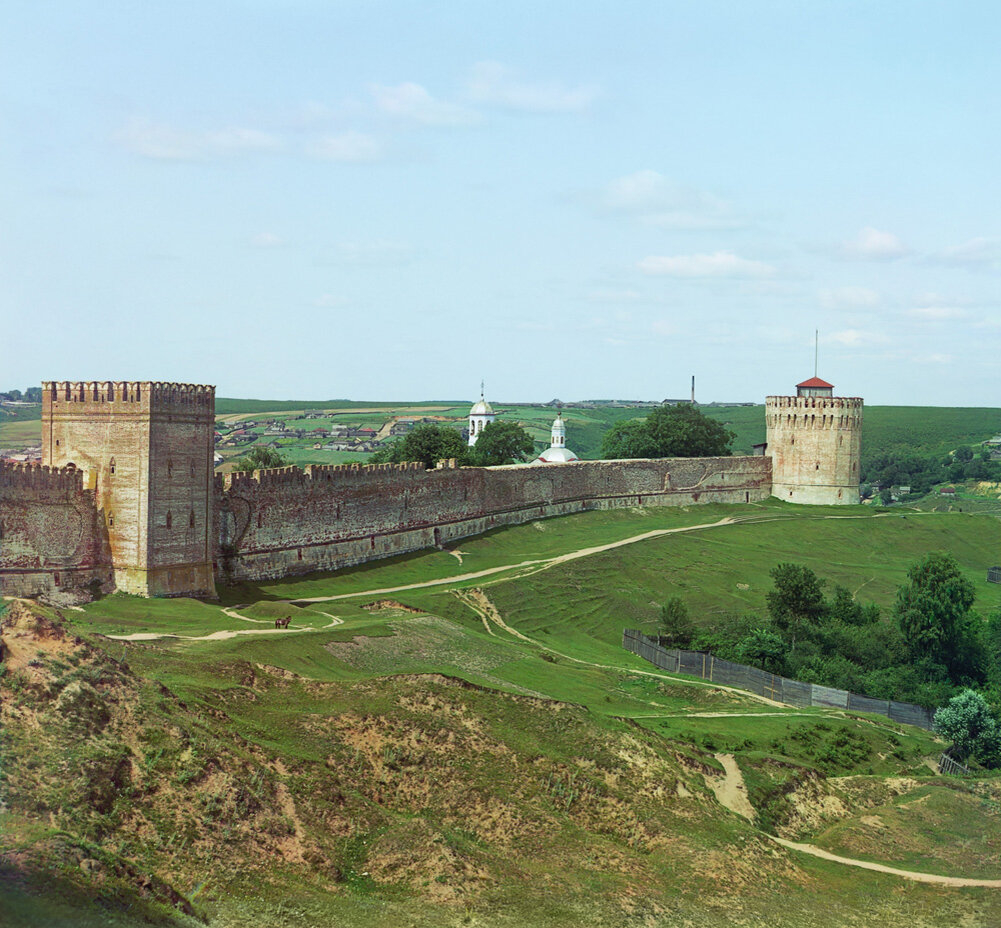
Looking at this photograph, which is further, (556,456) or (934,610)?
(556,456)

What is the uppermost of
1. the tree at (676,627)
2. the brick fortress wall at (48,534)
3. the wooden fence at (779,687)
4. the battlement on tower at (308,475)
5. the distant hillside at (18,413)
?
the distant hillside at (18,413)

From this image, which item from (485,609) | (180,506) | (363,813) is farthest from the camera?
(485,609)

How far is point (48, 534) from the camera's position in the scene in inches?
1417

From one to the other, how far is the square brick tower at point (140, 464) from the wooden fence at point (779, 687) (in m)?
17.0

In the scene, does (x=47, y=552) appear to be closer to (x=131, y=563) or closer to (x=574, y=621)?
(x=131, y=563)

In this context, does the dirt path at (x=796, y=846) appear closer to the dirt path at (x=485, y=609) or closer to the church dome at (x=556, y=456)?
the dirt path at (x=485, y=609)

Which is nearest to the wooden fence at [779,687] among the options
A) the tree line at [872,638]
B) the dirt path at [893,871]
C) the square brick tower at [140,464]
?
the tree line at [872,638]

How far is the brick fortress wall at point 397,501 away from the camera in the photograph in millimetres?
44375

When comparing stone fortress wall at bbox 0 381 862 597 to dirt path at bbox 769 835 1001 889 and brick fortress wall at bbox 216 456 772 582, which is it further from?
dirt path at bbox 769 835 1001 889

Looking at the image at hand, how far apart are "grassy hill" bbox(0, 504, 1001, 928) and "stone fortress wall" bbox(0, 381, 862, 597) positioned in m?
2.09

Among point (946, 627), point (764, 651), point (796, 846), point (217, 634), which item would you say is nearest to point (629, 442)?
point (946, 627)

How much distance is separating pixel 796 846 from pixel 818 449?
5818 cm

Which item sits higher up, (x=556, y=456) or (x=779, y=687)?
(x=556, y=456)

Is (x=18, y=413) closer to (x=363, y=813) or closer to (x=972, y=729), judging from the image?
(x=972, y=729)
